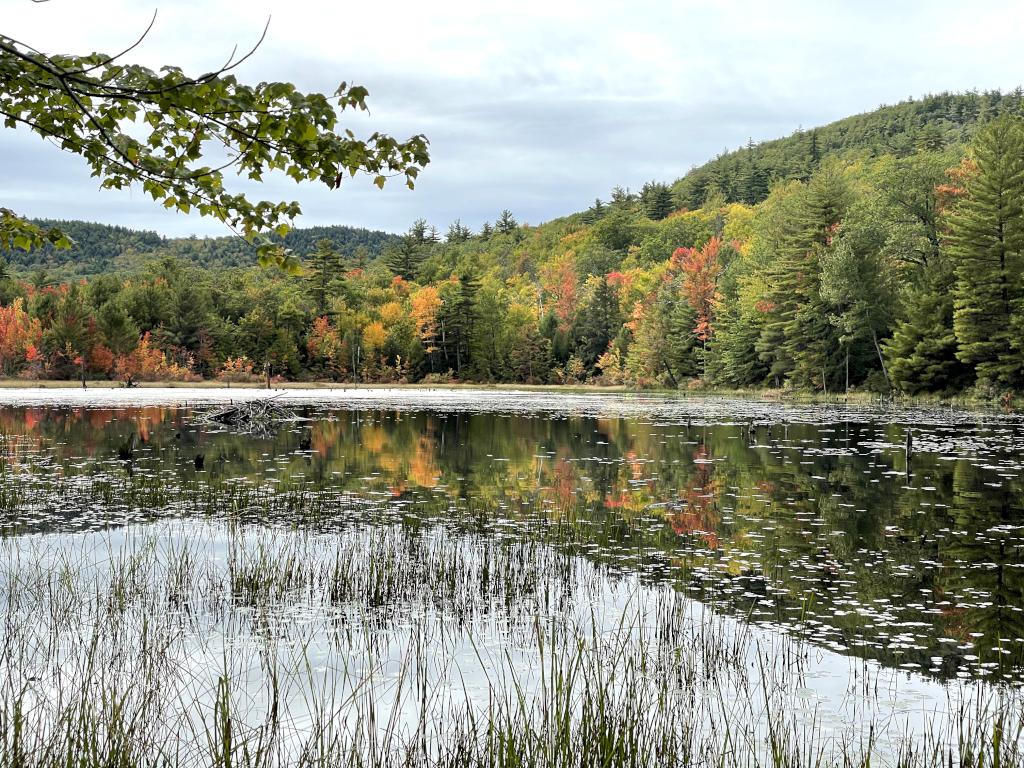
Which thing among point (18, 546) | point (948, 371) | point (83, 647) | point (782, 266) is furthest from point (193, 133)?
point (782, 266)

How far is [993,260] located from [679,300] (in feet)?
159

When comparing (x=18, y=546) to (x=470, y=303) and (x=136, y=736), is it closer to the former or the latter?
(x=136, y=736)

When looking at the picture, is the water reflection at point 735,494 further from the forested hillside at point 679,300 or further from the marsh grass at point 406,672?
the forested hillside at point 679,300

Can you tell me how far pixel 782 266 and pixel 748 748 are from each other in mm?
70078

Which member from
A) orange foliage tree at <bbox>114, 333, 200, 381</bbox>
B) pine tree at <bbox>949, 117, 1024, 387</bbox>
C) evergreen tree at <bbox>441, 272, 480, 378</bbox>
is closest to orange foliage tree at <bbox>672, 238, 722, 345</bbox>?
evergreen tree at <bbox>441, 272, 480, 378</bbox>

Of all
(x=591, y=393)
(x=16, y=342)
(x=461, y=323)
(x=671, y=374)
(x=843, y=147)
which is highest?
(x=843, y=147)

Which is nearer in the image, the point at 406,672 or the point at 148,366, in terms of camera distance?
the point at 406,672

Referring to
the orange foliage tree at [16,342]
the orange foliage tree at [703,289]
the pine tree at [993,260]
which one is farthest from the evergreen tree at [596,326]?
the orange foliage tree at [16,342]

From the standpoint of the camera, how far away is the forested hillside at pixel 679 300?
52594mm

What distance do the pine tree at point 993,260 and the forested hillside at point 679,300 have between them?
0.13 metres

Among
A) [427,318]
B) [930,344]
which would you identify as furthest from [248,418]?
[427,318]

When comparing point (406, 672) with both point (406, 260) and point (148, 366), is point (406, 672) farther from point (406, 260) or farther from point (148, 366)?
point (406, 260)

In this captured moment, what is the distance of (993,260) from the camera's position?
165 feet

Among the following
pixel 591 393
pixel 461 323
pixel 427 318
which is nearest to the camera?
pixel 591 393
